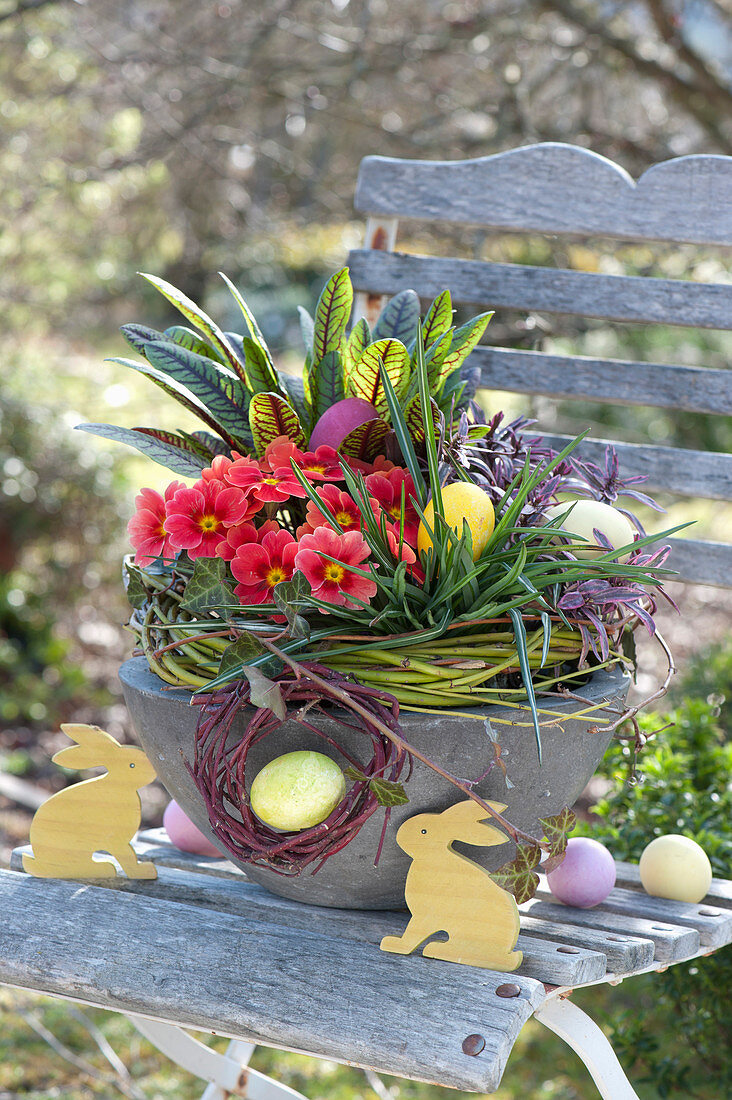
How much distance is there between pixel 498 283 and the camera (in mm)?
1501

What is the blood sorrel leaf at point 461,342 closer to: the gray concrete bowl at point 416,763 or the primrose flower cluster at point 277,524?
the primrose flower cluster at point 277,524

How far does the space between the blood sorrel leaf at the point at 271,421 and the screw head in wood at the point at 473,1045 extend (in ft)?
1.71

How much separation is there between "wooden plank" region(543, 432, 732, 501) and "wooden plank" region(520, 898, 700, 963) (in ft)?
2.13

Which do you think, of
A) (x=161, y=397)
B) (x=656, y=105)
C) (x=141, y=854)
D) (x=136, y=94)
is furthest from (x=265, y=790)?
(x=656, y=105)

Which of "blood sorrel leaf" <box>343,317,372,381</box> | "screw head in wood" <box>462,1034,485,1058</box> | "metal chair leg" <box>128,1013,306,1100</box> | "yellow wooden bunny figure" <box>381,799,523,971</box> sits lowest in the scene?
"metal chair leg" <box>128,1013,306,1100</box>

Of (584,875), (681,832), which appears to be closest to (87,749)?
(584,875)

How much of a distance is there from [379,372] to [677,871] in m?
0.61

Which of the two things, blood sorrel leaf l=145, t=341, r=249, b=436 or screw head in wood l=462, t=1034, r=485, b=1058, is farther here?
blood sorrel leaf l=145, t=341, r=249, b=436

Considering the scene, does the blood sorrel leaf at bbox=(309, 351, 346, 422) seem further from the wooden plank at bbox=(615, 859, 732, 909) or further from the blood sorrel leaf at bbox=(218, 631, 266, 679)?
the wooden plank at bbox=(615, 859, 732, 909)

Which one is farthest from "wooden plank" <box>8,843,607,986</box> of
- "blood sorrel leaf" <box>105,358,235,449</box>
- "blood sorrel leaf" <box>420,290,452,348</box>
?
"blood sorrel leaf" <box>420,290,452,348</box>

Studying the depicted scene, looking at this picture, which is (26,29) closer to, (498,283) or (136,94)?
(136,94)

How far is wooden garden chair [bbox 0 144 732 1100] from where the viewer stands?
2.39ft

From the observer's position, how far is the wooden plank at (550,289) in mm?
1413

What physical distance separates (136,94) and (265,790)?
2.48m
